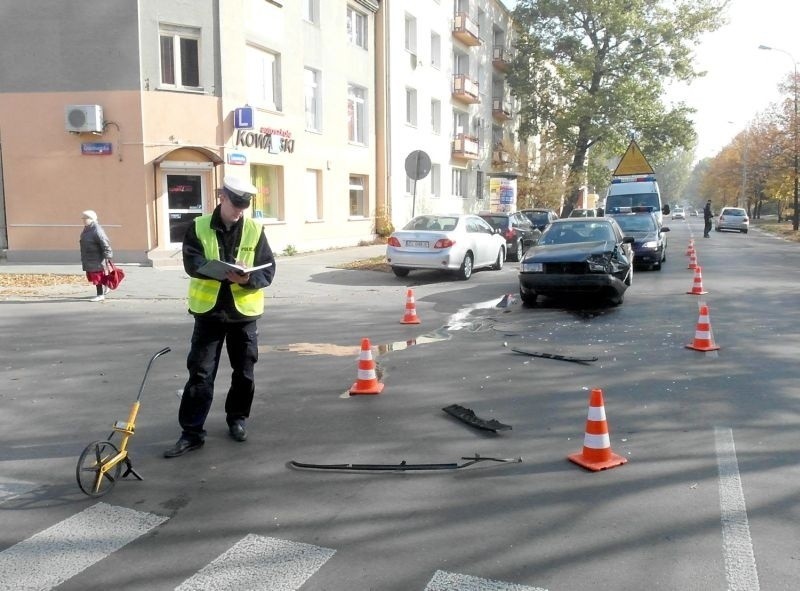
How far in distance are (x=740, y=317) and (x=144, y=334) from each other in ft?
28.3

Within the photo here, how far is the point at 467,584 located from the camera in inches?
125

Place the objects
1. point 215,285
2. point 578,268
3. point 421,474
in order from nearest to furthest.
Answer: point 421,474, point 215,285, point 578,268

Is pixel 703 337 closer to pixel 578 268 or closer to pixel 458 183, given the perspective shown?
pixel 578 268

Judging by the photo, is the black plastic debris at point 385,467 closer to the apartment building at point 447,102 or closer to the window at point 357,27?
the apartment building at point 447,102

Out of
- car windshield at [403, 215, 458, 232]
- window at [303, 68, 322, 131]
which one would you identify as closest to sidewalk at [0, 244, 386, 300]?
car windshield at [403, 215, 458, 232]

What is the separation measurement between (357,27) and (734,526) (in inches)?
1037

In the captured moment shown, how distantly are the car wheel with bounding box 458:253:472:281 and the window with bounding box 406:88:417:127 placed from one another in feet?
56.0

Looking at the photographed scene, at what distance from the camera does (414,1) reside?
104ft

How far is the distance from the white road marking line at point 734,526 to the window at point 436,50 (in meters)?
32.5

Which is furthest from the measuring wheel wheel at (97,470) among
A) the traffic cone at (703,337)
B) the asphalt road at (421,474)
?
the traffic cone at (703,337)

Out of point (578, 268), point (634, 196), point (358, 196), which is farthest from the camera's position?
point (634, 196)

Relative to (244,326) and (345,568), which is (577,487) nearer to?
(345,568)

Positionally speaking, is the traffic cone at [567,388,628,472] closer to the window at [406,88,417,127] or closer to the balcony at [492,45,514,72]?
the window at [406,88,417,127]

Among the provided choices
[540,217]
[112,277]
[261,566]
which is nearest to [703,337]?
[261,566]
